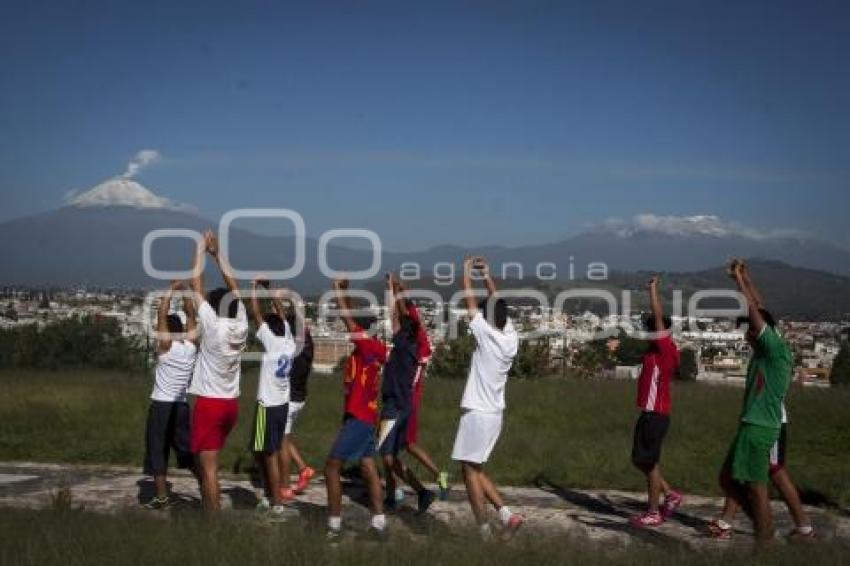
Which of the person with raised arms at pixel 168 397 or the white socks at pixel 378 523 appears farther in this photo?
the person with raised arms at pixel 168 397

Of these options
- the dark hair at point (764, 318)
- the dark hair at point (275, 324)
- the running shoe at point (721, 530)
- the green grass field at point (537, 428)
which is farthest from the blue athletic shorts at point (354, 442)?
the green grass field at point (537, 428)

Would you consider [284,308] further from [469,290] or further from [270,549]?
[270,549]

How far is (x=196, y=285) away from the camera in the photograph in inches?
330

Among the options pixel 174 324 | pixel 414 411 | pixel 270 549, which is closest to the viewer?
pixel 270 549

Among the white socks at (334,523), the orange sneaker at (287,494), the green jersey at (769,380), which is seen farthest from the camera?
the orange sneaker at (287,494)

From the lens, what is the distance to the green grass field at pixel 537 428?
12070 mm

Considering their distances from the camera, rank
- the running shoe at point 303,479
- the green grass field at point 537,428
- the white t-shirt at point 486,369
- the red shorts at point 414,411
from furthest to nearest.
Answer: the green grass field at point 537,428 < the running shoe at point 303,479 < the red shorts at point 414,411 < the white t-shirt at point 486,369

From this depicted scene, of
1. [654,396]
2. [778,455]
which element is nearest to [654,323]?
[654,396]

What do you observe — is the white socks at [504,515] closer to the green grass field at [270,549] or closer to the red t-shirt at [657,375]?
the green grass field at [270,549]

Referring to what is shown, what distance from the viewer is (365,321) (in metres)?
8.69

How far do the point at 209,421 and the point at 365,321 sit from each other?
1455 mm

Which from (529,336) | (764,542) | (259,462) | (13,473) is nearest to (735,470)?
(764,542)

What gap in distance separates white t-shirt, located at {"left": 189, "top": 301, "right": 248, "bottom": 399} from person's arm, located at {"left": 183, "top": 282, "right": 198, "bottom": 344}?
2.58 ft

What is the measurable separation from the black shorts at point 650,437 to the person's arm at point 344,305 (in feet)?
8.64
